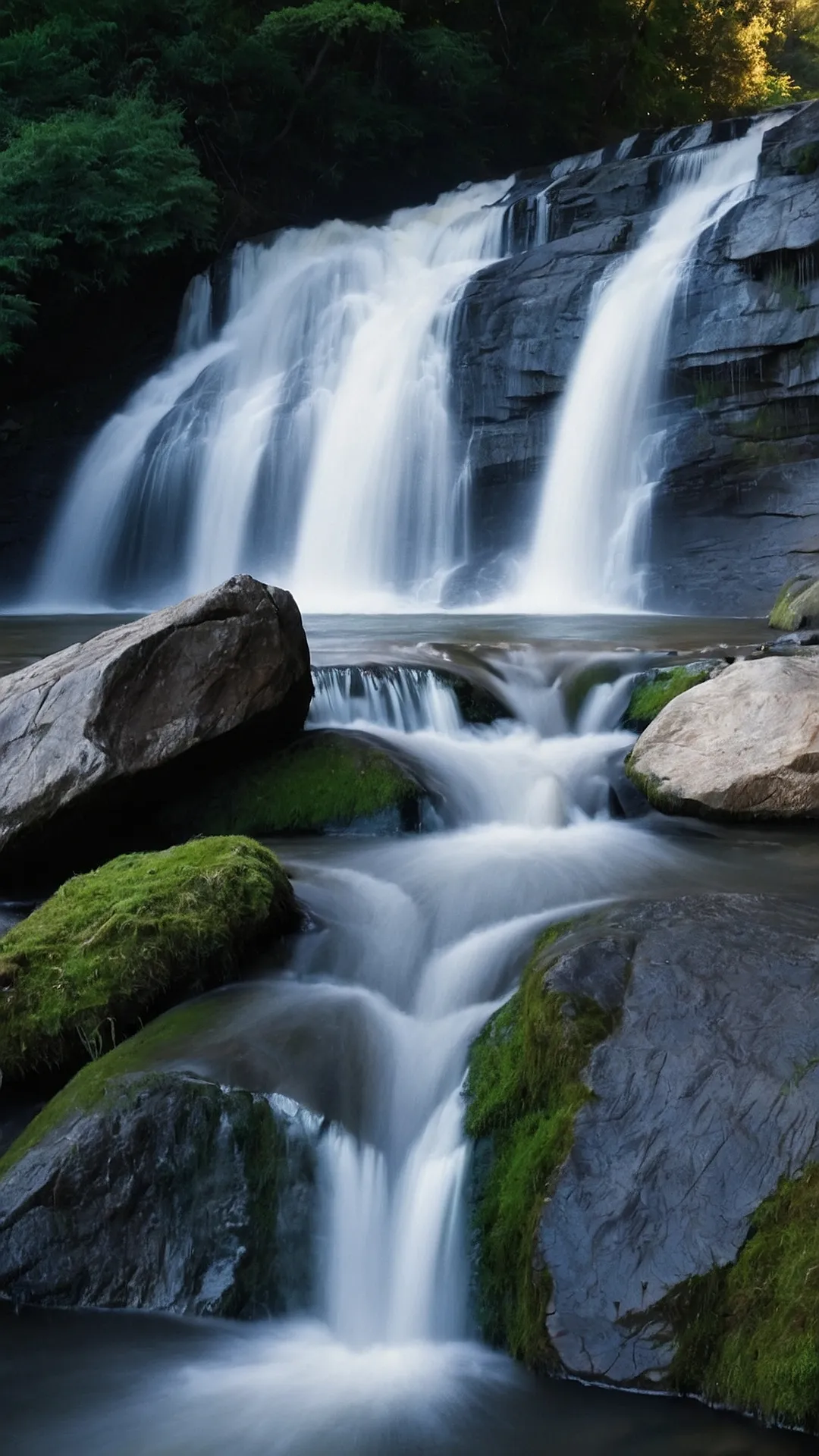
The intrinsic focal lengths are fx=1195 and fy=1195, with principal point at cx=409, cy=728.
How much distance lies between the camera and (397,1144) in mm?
3566

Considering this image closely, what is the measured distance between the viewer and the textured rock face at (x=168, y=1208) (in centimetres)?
331

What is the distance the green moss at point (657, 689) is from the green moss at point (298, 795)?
5.28 ft

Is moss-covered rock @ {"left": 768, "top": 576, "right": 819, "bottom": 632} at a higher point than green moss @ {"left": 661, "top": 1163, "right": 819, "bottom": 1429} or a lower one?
higher

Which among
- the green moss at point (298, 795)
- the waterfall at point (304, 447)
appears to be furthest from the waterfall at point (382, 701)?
the waterfall at point (304, 447)

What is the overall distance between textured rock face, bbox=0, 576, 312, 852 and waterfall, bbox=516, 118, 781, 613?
285 inches

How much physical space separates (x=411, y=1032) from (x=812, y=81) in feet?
110

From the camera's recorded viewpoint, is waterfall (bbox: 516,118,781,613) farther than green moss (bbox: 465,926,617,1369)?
Yes

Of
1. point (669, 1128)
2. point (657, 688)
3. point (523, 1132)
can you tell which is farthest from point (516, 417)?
point (669, 1128)

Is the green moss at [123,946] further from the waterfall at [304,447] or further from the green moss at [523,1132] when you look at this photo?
the waterfall at [304,447]

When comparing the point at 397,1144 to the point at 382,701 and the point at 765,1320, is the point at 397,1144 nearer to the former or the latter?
the point at 765,1320

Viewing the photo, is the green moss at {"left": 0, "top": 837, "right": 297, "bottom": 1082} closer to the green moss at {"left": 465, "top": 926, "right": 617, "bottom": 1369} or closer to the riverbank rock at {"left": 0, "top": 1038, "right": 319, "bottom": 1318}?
the riverbank rock at {"left": 0, "top": 1038, "right": 319, "bottom": 1318}

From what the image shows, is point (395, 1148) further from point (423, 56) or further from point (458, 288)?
point (423, 56)

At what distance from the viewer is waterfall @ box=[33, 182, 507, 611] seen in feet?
47.8

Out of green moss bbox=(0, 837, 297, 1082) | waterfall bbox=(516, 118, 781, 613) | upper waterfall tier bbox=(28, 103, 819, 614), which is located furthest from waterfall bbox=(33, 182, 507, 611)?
green moss bbox=(0, 837, 297, 1082)
